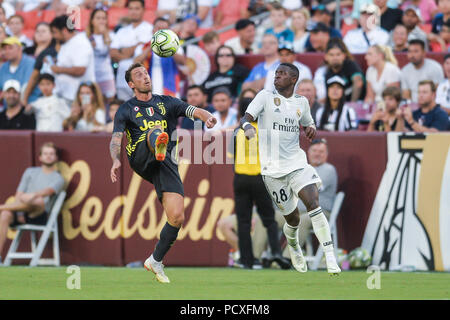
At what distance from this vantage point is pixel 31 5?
23312mm

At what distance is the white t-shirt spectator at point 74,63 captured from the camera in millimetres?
17547

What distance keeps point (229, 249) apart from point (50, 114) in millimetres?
4282

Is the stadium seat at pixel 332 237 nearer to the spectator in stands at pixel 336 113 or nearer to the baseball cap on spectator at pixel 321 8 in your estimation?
the spectator in stands at pixel 336 113

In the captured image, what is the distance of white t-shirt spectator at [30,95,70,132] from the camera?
55.9 ft

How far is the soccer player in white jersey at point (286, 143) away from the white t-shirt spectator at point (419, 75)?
524 cm

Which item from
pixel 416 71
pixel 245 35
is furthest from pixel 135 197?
pixel 416 71

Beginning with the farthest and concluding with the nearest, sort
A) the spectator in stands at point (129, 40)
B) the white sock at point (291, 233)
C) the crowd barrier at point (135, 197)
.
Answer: the spectator in stands at point (129, 40), the crowd barrier at point (135, 197), the white sock at point (291, 233)

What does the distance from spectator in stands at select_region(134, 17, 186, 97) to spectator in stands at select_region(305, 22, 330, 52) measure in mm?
2564

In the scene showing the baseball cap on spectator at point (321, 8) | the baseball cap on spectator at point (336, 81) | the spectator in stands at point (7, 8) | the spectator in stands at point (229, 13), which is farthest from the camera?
the spectator in stands at point (7, 8)

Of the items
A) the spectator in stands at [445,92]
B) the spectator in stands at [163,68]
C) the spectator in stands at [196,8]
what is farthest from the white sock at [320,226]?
the spectator in stands at [196,8]

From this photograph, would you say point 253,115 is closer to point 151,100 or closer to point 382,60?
point 151,100

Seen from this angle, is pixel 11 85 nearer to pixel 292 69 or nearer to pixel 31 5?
pixel 31 5

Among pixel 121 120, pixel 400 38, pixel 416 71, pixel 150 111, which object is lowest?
pixel 121 120

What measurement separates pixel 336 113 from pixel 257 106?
4227mm
